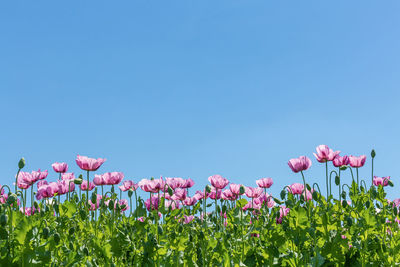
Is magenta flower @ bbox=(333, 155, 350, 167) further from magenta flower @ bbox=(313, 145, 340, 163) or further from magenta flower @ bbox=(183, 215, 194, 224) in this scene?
magenta flower @ bbox=(183, 215, 194, 224)

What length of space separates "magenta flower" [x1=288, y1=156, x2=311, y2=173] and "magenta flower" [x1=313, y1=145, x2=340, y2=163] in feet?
1.44

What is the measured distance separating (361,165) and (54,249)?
3499 mm

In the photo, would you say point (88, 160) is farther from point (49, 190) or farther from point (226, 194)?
point (226, 194)

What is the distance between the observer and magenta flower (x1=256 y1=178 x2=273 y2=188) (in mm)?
5973

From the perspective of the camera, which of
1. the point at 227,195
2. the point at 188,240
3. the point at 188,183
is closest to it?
the point at 188,240

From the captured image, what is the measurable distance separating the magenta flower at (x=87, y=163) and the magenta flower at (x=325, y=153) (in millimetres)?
2175

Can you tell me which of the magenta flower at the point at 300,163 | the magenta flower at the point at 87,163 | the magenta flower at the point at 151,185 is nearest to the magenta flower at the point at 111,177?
the magenta flower at the point at 87,163

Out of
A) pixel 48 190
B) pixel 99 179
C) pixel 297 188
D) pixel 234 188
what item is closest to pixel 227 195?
pixel 234 188

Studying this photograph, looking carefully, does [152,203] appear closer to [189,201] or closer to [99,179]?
[99,179]

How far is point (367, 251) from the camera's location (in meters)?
3.79

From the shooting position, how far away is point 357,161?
5500 millimetres

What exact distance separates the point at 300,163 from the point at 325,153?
19.0 inches

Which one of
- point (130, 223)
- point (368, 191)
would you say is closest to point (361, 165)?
point (368, 191)

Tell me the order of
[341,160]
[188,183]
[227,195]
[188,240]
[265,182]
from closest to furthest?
[188,240] < [341,160] < [188,183] < [227,195] < [265,182]
